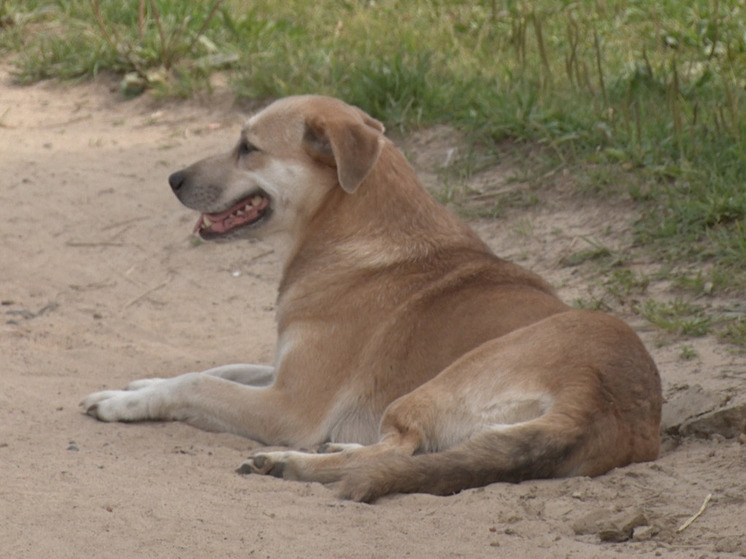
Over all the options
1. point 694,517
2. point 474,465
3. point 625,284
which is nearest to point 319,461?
A: point 474,465

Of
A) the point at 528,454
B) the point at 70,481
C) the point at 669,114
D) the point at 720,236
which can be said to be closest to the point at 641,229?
the point at 720,236

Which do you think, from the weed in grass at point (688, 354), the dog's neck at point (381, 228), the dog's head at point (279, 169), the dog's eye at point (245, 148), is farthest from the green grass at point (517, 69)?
the dog's eye at point (245, 148)

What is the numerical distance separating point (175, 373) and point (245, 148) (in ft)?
3.73

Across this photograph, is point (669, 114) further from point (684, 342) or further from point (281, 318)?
point (281, 318)

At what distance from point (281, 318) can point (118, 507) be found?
1527mm

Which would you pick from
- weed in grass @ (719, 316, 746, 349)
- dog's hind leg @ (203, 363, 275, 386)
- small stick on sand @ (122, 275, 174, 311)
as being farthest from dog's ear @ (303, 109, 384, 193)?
small stick on sand @ (122, 275, 174, 311)

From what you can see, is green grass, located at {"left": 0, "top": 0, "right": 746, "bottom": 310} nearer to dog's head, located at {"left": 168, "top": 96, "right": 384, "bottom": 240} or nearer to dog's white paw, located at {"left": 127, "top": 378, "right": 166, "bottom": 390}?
dog's head, located at {"left": 168, "top": 96, "right": 384, "bottom": 240}

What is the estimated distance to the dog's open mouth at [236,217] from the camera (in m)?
5.00

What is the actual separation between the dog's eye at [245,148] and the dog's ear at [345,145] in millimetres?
267

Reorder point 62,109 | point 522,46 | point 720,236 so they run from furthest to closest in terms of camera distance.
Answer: point 62,109 → point 522,46 → point 720,236

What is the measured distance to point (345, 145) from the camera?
4.68 meters

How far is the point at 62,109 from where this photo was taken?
Result: 8578 mm

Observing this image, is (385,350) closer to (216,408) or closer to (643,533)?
(216,408)

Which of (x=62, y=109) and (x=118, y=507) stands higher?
(x=118, y=507)
